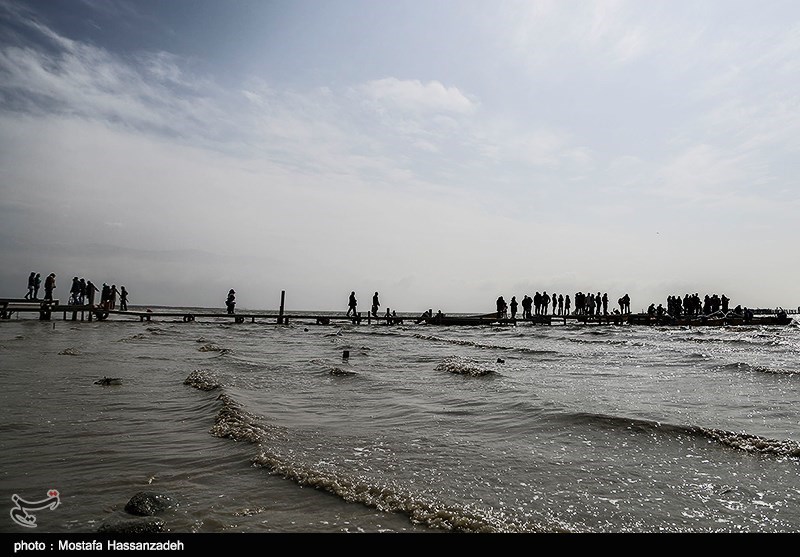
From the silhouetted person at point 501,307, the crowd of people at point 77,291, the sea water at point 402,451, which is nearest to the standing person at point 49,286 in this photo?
the crowd of people at point 77,291

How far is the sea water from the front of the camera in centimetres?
373

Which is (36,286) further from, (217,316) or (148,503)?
(148,503)

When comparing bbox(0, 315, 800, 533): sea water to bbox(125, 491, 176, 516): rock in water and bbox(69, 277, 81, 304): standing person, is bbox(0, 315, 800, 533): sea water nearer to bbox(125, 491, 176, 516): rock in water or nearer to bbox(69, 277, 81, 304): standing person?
bbox(125, 491, 176, 516): rock in water

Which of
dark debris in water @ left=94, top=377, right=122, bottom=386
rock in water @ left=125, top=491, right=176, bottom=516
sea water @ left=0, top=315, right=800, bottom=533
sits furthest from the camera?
dark debris in water @ left=94, top=377, right=122, bottom=386

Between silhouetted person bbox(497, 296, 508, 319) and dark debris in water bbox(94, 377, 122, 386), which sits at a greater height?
silhouetted person bbox(497, 296, 508, 319)

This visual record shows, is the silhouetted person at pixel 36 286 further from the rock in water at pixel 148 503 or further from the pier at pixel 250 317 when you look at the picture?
the rock in water at pixel 148 503

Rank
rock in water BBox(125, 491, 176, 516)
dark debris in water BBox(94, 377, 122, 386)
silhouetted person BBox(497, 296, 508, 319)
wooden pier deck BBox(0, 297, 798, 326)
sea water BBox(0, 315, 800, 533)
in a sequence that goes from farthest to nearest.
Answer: silhouetted person BBox(497, 296, 508, 319)
wooden pier deck BBox(0, 297, 798, 326)
dark debris in water BBox(94, 377, 122, 386)
sea water BBox(0, 315, 800, 533)
rock in water BBox(125, 491, 176, 516)

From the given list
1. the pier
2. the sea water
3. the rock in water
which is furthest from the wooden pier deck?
the rock in water

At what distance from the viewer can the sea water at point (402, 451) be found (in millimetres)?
3730

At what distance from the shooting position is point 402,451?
18.1 ft

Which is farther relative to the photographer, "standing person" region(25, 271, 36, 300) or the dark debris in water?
"standing person" region(25, 271, 36, 300)

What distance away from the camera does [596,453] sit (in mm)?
5551
